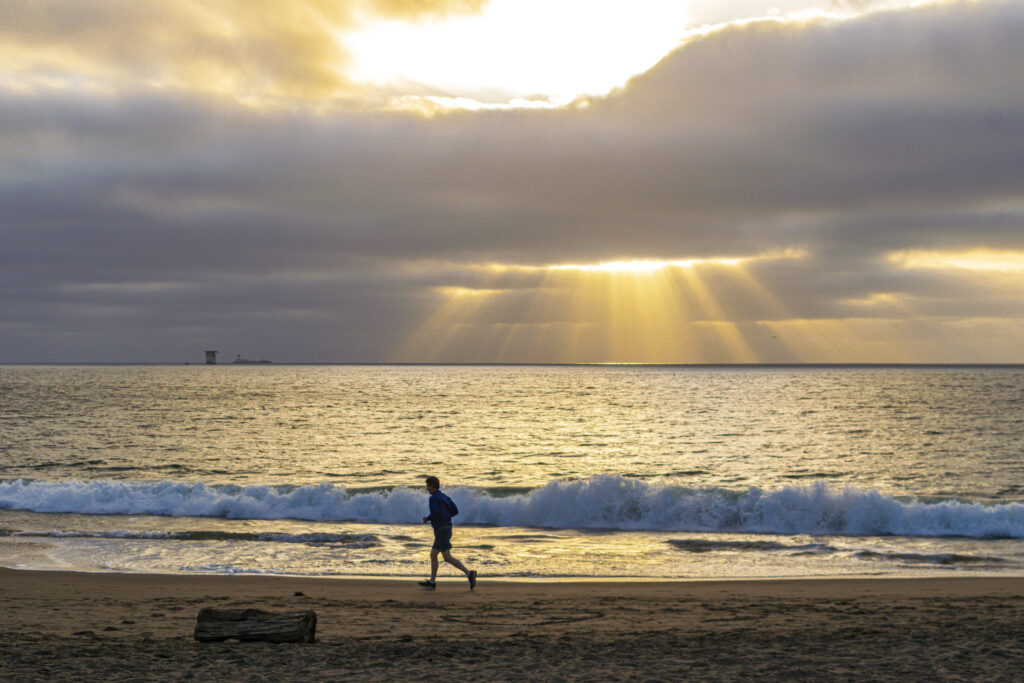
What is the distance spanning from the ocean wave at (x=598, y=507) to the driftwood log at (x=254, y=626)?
651 inches

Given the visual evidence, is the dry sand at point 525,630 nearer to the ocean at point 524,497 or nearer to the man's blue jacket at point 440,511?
the man's blue jacket at point 440,511

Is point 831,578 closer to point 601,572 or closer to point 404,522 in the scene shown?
point 601,572

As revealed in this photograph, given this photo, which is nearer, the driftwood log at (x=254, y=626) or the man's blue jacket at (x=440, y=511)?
the driftwood log at (x=254, y=626)

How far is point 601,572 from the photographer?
18.7 meters

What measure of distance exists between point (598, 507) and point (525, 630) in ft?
52.9

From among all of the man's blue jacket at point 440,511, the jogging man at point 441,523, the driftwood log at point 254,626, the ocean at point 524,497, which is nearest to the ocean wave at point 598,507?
the ocean at point 524,497

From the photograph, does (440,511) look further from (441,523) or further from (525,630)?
(525,630)

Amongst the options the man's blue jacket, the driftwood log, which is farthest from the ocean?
the driftwood log

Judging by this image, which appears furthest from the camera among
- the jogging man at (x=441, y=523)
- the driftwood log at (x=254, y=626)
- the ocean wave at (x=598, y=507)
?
the ocean wave at (x=598, y=507)

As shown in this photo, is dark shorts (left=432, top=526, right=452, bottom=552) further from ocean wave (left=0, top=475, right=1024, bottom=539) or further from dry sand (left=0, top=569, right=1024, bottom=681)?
ocean wave (left=0, top=475, right=1024, bottom=539)

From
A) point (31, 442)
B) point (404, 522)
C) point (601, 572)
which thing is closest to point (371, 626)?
point (601, 572)

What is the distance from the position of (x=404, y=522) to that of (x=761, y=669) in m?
19.4

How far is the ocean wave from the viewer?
26000mm

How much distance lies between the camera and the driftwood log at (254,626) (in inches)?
430
